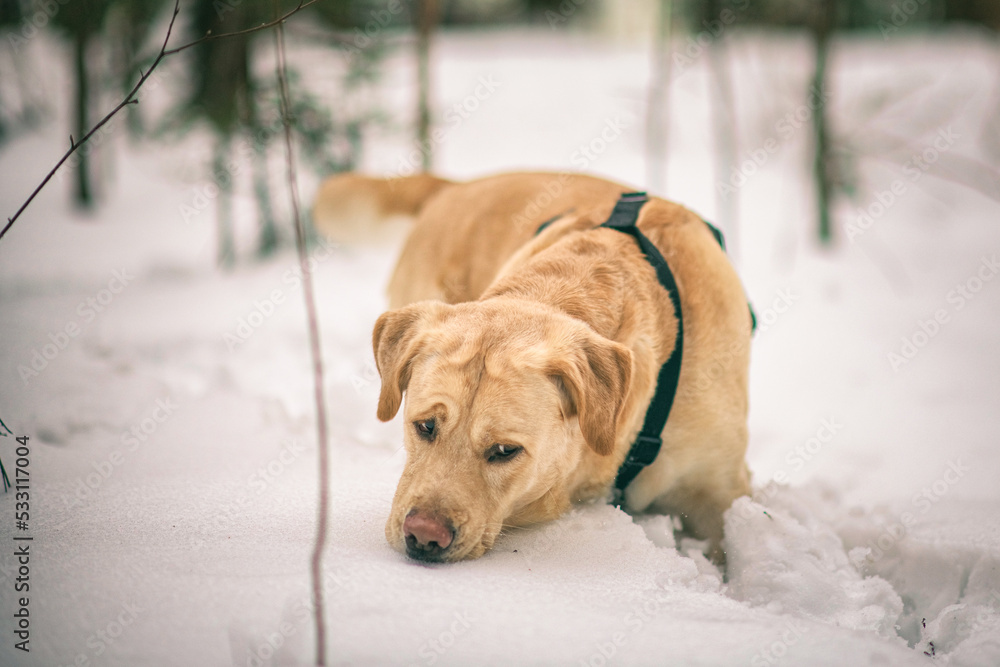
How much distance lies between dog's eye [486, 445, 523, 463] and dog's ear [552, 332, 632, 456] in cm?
21

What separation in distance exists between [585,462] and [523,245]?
3.79 ft

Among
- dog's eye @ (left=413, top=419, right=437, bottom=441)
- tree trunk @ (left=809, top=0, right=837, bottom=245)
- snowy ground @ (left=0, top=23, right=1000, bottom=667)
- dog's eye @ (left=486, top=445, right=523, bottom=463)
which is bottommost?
snowy ground @ (left=0, top=23, right=1000, bottom=667)

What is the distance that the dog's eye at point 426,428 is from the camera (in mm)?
1857

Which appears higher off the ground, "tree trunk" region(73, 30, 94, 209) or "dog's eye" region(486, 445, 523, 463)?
"tree trunk" region(73, 30, 94, 209)

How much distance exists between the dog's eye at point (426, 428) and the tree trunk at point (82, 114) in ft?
20.7

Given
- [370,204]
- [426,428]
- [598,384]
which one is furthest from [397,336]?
[370,204]

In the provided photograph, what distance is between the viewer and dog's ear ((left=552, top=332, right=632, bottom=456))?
1.88 metres

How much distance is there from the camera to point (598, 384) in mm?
1909

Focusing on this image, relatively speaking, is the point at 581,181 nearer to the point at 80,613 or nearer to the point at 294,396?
the point at 294,396

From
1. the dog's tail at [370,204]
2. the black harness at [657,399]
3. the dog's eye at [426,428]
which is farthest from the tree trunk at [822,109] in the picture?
the dog's eye at [426,428]

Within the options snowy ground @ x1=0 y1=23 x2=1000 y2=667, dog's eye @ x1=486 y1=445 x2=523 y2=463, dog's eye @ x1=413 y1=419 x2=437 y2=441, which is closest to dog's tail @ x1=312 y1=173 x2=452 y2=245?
Answer: snowy ground @ x1=0 y1=23 x2=1000 y2=667

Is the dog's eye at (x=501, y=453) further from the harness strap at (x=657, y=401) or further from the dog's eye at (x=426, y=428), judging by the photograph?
the harness strap at (x=657, y=401)

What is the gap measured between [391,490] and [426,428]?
471mm

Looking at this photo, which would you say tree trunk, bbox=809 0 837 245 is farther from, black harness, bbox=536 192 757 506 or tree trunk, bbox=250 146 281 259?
tree trunk, bbox=250 146 281 259
